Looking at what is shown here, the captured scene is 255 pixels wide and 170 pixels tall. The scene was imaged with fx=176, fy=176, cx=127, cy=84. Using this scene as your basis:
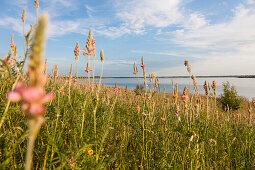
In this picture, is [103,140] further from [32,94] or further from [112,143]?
[112,143]

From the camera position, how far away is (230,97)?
44.0 ft

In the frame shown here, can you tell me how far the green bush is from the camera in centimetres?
1337

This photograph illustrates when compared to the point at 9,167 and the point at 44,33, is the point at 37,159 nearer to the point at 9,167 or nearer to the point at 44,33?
the point at 9,167

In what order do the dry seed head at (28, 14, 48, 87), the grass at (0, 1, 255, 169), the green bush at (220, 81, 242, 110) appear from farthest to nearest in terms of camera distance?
1. the green bush at (220, 81, 242, 110)
2. the grass at (0, 1, 255, 169)
3. the dry seed head at (28, 14, 48, 87)

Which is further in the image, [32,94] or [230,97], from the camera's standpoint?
[230,97]

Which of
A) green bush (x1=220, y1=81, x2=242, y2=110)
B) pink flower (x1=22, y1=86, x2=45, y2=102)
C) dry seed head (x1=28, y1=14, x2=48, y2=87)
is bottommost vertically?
green bush (x1=220, y1=81, x2=242, y2=110)

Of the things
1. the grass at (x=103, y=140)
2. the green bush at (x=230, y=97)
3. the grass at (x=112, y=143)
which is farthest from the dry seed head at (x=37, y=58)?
the green bush at (x=230, y=97)

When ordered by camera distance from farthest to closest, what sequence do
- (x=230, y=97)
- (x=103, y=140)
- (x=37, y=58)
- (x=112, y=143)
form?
(x=230, y=97), (x=112, y=143), (x=103, y=140), (x=37, y=58)

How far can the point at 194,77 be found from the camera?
10.2 feet

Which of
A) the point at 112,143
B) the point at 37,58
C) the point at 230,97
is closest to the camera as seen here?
the point at 37,58

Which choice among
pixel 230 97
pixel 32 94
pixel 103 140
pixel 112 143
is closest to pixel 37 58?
pixel 32 94

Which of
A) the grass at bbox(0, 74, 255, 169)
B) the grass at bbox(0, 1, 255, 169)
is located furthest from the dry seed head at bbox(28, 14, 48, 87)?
the grass at bbox(0, 74, 255, 169)

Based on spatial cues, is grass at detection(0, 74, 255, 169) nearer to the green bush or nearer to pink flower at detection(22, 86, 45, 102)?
pink flower at detection(22, 86, 45, 102)

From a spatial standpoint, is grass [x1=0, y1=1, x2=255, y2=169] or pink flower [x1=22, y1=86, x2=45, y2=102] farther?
grass [x1=0, y1=1, x2=255, y2=169]
